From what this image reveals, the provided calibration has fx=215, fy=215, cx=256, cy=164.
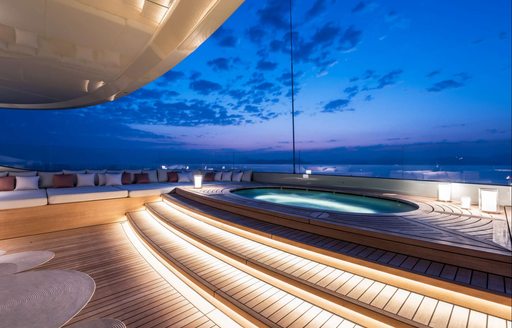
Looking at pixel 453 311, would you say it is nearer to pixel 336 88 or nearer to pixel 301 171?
pixel 301 171

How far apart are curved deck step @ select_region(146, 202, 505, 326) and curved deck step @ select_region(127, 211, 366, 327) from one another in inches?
5.8

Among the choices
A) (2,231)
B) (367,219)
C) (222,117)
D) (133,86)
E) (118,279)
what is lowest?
(118,279)

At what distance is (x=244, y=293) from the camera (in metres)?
1.88

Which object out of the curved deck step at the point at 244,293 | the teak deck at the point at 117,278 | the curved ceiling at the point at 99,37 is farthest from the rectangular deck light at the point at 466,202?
the curved ceiling at the point at 99,37

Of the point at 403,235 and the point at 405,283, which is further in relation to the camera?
the point at 403,235

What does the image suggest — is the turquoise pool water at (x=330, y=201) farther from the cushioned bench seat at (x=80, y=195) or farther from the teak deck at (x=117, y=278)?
the cushioned bench seat at (x=80, y=195)

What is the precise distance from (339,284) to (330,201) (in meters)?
3.19

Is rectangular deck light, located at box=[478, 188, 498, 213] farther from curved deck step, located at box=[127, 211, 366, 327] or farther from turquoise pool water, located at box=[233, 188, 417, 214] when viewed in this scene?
curved deck step, located at box=[127, 211, 366, 327]

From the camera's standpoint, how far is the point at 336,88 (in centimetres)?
1203

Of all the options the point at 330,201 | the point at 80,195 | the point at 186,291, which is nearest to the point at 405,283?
the point at 186,291

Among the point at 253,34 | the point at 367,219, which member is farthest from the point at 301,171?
the point at 253,34

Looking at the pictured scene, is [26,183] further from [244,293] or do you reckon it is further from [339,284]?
[339,284]

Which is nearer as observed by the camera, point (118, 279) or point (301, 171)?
point (118, 279)

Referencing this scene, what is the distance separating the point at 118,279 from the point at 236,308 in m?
1.61
